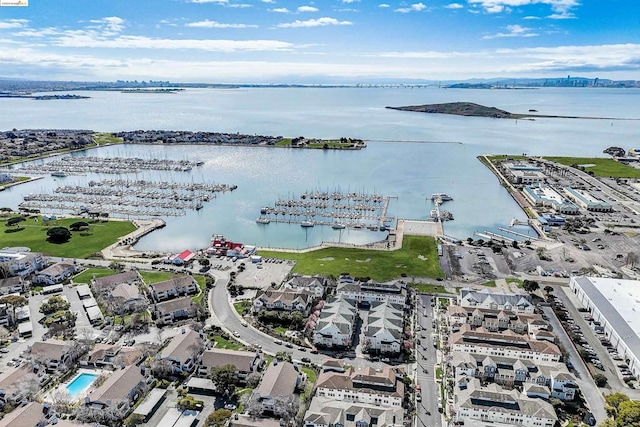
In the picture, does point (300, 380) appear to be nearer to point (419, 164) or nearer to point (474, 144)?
point (419, 164)

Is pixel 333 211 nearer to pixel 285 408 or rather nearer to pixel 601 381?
pixel 601 381

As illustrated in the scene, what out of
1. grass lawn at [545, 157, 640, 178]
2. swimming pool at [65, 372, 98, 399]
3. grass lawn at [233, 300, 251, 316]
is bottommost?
swimming pool at [65, 372, 98, 399]

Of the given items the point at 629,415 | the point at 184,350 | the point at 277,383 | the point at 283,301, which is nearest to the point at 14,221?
the point at 184,350

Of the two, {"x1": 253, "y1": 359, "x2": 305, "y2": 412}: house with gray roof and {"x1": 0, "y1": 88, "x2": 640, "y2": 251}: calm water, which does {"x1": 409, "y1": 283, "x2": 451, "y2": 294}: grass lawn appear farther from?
{"x1": 253, "y1": 359, "x2": 305, "y2": 412}: house with gray roof

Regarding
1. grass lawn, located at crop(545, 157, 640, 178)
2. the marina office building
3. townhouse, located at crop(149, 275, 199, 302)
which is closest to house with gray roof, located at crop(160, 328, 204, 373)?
townhouse, located at crop(149, 275, 199, 302)

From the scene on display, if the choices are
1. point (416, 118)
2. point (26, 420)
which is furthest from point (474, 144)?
point (26, 420)

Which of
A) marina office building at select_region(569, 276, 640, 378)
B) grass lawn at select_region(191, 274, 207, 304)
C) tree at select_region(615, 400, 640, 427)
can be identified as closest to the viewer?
tree at select_region(615, 400, 640, 427)

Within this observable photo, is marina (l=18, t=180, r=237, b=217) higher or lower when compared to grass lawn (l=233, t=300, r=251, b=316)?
higher
